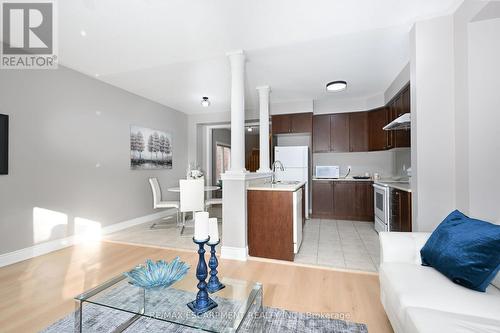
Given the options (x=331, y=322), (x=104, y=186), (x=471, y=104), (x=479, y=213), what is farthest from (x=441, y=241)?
(x=104, y=186)

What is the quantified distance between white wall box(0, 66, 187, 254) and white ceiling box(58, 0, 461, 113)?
450 millimetres

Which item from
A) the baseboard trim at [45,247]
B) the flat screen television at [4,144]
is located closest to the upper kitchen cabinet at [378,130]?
the baseboard trim at [45,247]

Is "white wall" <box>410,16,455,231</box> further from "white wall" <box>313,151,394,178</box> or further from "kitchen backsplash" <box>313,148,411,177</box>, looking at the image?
"white wall" <box>313,151,394,178</box>

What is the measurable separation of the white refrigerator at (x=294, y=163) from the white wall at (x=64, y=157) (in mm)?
2901

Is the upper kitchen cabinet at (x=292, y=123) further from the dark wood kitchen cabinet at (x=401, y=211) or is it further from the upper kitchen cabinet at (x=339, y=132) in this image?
the dark wood kitchen cabinet at (x=401, y=211)

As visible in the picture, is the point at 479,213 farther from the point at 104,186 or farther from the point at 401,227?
the point at 104,186

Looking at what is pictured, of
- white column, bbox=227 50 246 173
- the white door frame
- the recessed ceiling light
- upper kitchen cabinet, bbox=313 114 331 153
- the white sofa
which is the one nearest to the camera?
the white sofa

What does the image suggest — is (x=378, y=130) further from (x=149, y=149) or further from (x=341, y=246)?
(x=149, y=149)

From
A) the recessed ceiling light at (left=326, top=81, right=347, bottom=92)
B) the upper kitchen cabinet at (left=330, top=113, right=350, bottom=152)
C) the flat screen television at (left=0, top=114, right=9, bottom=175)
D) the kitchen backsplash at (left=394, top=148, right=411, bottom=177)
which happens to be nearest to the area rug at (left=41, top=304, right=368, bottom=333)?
the flat screen television at (left=0, top=114, right=9, bottom=175)

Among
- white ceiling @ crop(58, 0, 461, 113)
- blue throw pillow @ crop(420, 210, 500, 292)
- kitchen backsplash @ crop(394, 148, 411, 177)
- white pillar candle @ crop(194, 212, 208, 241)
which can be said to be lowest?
blue throw pillow @ crop(420, 210, 500, 292)

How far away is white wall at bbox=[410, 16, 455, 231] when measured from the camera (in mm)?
2158

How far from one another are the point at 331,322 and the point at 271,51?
2866 millimetres

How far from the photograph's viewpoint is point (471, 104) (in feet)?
6.25

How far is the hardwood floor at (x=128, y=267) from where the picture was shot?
174 cm
